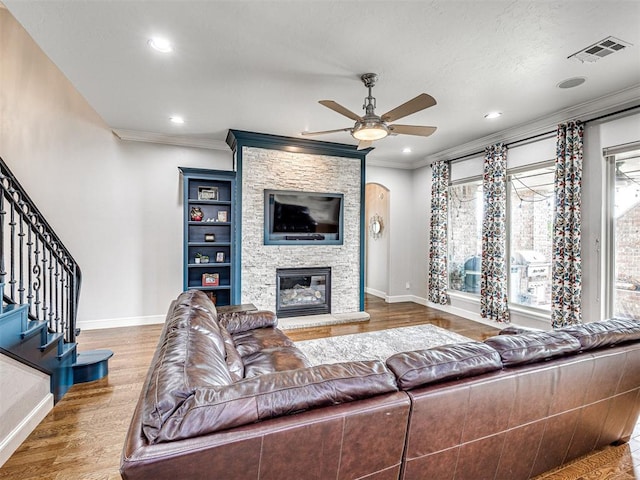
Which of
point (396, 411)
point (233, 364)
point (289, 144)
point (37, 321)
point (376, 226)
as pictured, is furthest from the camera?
point (376, 226)

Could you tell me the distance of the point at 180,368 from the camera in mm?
1282

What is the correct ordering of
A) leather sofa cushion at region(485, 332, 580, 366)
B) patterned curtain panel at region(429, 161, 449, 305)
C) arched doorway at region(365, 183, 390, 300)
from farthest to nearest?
1. arched doorway at region(365, 183, 390, 300)
2. patterned curtain panel at region(429, 161, 449, 305)
3. leather sofa cushion at region(485, 332, 580, 366)

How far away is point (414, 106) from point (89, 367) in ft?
12.6

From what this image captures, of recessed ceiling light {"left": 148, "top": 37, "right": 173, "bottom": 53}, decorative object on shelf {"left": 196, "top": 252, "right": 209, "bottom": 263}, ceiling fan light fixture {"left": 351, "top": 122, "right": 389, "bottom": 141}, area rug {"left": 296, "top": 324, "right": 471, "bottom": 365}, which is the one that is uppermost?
recessed ceiling light {"left": 148, "top": 37, "right": 173, "bottom": 53}

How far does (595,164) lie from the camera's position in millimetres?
3738

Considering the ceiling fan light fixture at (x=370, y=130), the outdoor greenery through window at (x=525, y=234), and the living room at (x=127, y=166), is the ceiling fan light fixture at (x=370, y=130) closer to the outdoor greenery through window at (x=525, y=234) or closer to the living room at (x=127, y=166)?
the living room at (x=127, y=166)

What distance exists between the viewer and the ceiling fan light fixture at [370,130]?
3.10 meters

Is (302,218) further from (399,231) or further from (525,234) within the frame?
(525,234)

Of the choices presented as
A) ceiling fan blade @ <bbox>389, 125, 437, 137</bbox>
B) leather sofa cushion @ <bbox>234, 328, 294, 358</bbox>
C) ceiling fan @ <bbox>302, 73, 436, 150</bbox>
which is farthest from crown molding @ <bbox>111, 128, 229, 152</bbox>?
leather sofa cushion @ <bbox>234, 328, 294, 358</bbox>

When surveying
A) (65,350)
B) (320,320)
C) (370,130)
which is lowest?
(320,320)

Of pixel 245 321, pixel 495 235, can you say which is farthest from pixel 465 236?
pixel 245 321

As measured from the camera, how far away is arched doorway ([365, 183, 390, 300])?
7000 millimetres

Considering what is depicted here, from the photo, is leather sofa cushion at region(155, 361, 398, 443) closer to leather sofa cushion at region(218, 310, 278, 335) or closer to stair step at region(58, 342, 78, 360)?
leather sofa cushion at region(218, 310, 278, 335)

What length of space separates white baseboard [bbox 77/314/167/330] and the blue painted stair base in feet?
5.52
